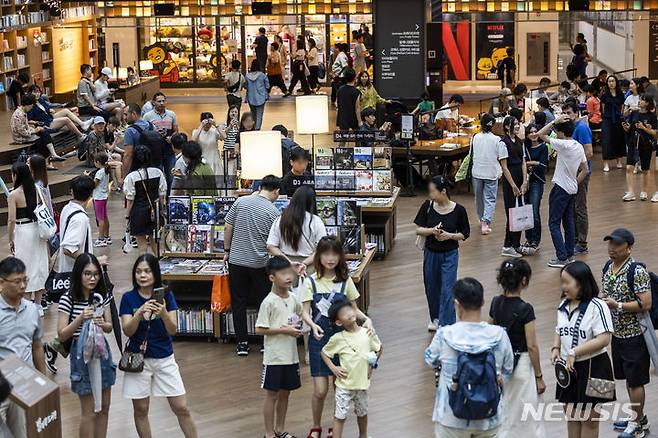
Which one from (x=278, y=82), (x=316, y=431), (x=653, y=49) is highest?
(x=653, y=49)

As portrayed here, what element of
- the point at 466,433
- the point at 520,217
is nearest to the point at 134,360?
the point at 466,433

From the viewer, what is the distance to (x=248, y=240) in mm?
9992

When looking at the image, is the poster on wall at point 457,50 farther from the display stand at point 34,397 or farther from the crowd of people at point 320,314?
the display stand at point 34,397

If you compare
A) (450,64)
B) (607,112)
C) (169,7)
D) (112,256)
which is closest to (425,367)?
(112,256)

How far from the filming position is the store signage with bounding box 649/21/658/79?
27188 millimetres

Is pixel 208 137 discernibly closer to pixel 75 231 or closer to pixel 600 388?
pixel 75 231

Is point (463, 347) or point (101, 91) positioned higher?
point (101, 91)

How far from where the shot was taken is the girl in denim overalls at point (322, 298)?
8172mm

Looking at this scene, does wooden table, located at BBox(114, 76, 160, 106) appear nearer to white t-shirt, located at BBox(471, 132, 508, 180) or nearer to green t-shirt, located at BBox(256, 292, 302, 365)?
white t-shirt, located at BBox(471, 132, 508, 180)

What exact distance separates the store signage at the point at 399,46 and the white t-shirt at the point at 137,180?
9.42 meters

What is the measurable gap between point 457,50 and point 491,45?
2.64ft

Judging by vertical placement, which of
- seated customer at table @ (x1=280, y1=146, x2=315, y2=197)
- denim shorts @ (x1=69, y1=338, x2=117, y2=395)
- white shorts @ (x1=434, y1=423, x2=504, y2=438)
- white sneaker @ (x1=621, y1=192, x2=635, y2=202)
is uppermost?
seated customer at table @ (x1=280, y1=146, x2=315, y2=197)

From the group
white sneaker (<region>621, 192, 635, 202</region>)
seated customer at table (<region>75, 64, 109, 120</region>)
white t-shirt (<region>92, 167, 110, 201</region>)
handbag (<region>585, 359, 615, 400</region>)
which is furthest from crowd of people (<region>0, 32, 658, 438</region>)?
seated customer at table (<region>75, 64, 109, 120</region>)

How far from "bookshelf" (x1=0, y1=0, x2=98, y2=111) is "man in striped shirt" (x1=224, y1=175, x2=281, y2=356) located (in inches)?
548
